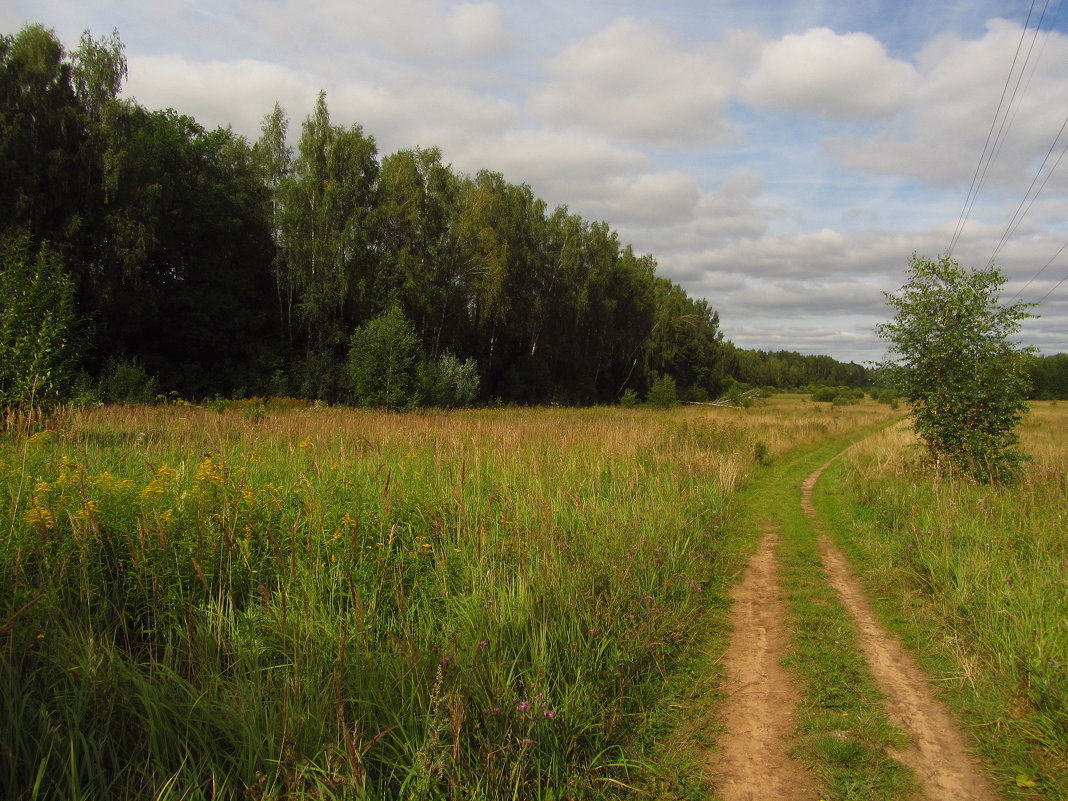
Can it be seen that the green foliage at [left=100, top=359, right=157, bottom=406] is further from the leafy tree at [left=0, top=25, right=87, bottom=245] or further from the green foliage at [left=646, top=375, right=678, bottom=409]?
the green foliage at [left=646, top=375, right=678, bottom=409]

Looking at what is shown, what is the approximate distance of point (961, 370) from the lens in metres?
11.0

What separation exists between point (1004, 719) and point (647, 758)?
225 cm

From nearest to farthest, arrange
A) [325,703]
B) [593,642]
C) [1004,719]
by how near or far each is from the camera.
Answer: [325,703] → [1004,719] → [593,642]

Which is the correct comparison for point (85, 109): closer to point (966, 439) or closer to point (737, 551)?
point (737, 551)

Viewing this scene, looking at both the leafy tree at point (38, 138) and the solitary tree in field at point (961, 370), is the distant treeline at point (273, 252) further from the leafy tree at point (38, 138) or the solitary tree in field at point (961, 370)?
the solitary tree in field at point (961, 370)

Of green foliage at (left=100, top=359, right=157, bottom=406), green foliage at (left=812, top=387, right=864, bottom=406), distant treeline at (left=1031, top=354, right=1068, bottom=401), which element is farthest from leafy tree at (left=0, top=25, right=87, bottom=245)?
distant treeline at (left=1031, top=354, right=1068, bottom=401)

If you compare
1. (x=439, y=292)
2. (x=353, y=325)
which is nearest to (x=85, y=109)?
(x=353, y=325)

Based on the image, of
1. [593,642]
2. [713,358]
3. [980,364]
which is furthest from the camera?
[713,358]

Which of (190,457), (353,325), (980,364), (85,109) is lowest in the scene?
(190,457)

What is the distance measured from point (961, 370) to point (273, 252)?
35.2 meters

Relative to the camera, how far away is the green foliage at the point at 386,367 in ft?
79.4

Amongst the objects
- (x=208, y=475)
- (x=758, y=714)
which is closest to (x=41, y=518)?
(x=208, y=475)

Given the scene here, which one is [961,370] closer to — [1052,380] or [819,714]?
[819,714]

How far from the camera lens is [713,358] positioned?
86688 mm
